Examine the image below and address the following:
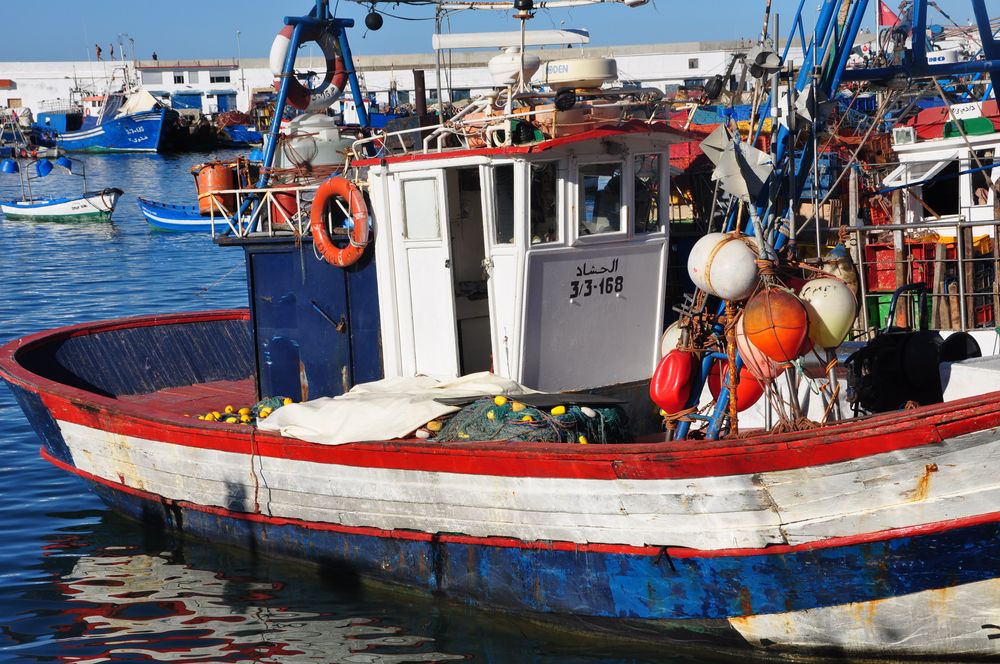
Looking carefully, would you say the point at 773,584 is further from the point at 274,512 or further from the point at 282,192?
the point at 282,192

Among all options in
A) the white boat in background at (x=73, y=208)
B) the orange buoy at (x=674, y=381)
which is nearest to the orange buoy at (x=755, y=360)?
the orange buoy at (x=674, y=381)

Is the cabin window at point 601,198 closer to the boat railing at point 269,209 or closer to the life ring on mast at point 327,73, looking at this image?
the boat railing at point 269,209

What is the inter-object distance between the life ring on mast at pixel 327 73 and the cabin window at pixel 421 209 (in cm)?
249

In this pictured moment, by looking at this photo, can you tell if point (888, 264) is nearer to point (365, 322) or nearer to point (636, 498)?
point (365, 322)

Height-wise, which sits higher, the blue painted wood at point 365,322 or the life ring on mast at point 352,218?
the life ring on mast at point 352,218

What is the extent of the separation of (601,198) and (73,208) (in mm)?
40174

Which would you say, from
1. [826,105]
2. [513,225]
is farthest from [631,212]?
[826,105]

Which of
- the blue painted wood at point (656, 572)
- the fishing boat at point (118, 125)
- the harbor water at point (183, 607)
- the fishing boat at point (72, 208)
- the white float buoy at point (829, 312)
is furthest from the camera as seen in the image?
the fishing boat at point (118, 125)

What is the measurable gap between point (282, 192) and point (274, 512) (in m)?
2.86

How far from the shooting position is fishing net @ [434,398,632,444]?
26.0 ft

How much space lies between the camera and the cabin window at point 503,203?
852 centimetres

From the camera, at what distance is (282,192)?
10.4m

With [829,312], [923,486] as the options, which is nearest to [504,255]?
[829,312]

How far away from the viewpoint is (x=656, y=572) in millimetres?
7402
